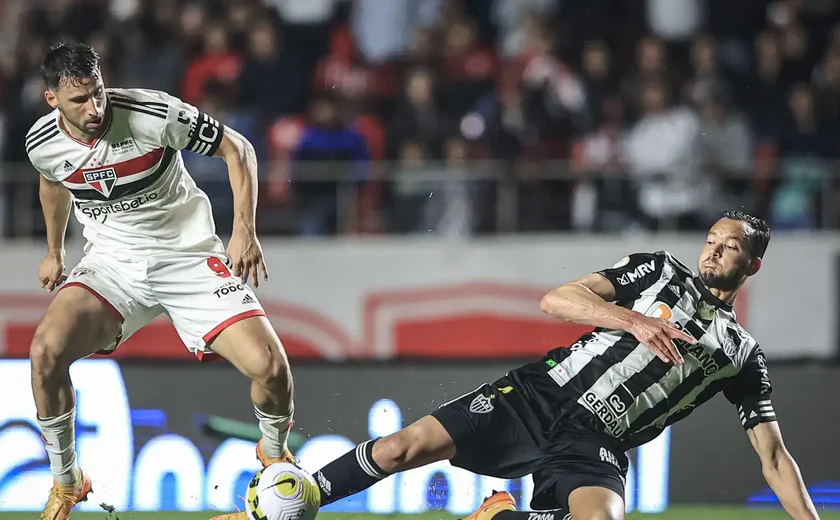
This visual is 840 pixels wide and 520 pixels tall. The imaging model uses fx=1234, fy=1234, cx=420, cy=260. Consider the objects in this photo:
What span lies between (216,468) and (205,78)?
147 inches

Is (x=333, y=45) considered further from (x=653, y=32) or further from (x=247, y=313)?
(x=247, y=313)

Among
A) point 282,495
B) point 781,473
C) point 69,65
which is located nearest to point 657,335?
point 781,473

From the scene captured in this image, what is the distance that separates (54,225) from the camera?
5.52 metres

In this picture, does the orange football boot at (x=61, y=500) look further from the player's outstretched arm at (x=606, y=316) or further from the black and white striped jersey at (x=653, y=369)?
the player's outstretched arm at (x=606, y=316)

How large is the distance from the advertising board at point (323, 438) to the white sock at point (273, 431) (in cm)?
108

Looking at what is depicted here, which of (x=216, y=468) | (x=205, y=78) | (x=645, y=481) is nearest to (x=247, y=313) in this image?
(x=216, y=468)

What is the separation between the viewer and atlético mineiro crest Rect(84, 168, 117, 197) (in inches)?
205

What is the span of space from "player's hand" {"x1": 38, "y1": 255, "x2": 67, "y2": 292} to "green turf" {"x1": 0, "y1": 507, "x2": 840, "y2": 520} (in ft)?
4.27

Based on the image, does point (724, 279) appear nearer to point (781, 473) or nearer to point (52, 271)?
point (781, 473)

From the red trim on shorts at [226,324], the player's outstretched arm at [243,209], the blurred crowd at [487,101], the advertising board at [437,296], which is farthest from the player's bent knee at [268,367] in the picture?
the advertising board at [437,296]

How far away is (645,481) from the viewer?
6.68 m

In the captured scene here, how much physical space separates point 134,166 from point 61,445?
1222mm

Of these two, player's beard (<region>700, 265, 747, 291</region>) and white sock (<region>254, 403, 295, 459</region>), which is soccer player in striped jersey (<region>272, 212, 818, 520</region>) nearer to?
player's beard (<region>700, 265, 747, 291</region>)

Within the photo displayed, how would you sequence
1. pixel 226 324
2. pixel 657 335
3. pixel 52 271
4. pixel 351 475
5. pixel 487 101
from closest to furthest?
pixel 657 335 < pixel 351 475 < pixel 226 324 < pixel 52 271 < pixel 487 101
